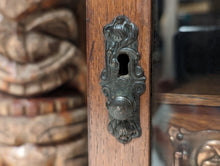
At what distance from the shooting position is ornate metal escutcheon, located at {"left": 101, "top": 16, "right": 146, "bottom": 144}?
0.55 meters

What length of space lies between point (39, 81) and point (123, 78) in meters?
0.22

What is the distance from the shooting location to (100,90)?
0.59 metres

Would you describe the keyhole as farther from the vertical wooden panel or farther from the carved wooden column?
the carved wooden column

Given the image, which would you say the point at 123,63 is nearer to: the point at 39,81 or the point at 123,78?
the point at 123,78

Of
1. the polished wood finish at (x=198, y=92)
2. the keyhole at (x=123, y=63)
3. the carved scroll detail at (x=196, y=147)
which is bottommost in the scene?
the carved scroll detail at (x=196, y=147)

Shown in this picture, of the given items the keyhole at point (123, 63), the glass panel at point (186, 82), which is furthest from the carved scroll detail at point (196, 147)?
the keyhole at point (123, 63)

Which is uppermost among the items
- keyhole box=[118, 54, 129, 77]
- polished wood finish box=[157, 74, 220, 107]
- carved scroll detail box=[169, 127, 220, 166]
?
keyhole box=[118, 54, 129, 77]

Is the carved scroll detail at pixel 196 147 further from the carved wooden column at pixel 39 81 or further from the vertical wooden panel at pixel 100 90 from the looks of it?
the carved wooden column at pixel 39 81

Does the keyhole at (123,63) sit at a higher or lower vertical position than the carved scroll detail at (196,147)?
higher

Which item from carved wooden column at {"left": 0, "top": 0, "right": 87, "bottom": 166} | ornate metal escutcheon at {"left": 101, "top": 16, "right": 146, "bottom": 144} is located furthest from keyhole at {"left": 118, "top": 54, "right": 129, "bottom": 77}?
carved wooden column at {"left": 0, "top": 0, "right": 87, "bottom": 166}

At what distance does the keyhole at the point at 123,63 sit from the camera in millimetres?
569

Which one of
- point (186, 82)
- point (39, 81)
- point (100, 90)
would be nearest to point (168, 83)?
point (186, 82)

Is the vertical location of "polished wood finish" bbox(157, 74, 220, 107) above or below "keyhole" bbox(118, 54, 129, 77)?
below

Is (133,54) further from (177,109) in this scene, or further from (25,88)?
(25,88)
